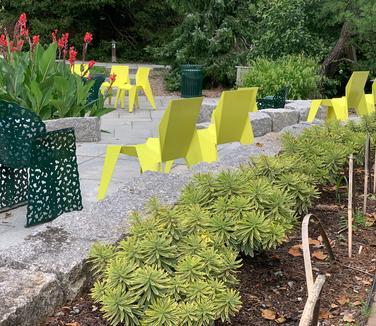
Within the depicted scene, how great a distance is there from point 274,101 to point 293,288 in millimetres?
6279

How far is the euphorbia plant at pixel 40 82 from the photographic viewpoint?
609cm

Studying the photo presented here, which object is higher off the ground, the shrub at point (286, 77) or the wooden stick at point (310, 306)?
the wooden stick at point (310, 306)

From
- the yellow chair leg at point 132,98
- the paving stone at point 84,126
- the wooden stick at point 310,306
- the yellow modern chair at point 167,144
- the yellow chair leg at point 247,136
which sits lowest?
the yellow chair leg at point 132,98

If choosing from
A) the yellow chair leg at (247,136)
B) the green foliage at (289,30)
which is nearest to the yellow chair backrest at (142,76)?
the green foliage at (289,30)

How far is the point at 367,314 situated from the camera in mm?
2424

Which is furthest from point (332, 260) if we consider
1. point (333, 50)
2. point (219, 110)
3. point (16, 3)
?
point (16, 3)

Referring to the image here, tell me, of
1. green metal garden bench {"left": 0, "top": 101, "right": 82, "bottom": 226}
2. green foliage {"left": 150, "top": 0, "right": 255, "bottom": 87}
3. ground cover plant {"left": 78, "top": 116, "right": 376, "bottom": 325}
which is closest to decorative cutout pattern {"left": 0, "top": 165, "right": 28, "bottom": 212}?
green metal garden bench {"left": 0, "top": 101, "right": 82, "bottom": 226}

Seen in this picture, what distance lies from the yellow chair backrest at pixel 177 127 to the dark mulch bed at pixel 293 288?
1.40 meters

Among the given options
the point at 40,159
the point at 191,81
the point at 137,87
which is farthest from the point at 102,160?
the point at 191,81

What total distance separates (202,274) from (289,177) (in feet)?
4.10

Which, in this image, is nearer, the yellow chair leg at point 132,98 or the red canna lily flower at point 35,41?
the red canna lily flower at point 35,41

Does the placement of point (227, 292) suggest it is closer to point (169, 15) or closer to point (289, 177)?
point (289, 177)

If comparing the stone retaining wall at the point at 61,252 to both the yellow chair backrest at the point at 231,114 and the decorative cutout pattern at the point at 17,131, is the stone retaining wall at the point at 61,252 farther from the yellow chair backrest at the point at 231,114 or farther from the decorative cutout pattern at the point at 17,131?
the yellow chair backrest at the point at 231,114

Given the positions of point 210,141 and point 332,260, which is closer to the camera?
point 332,260
